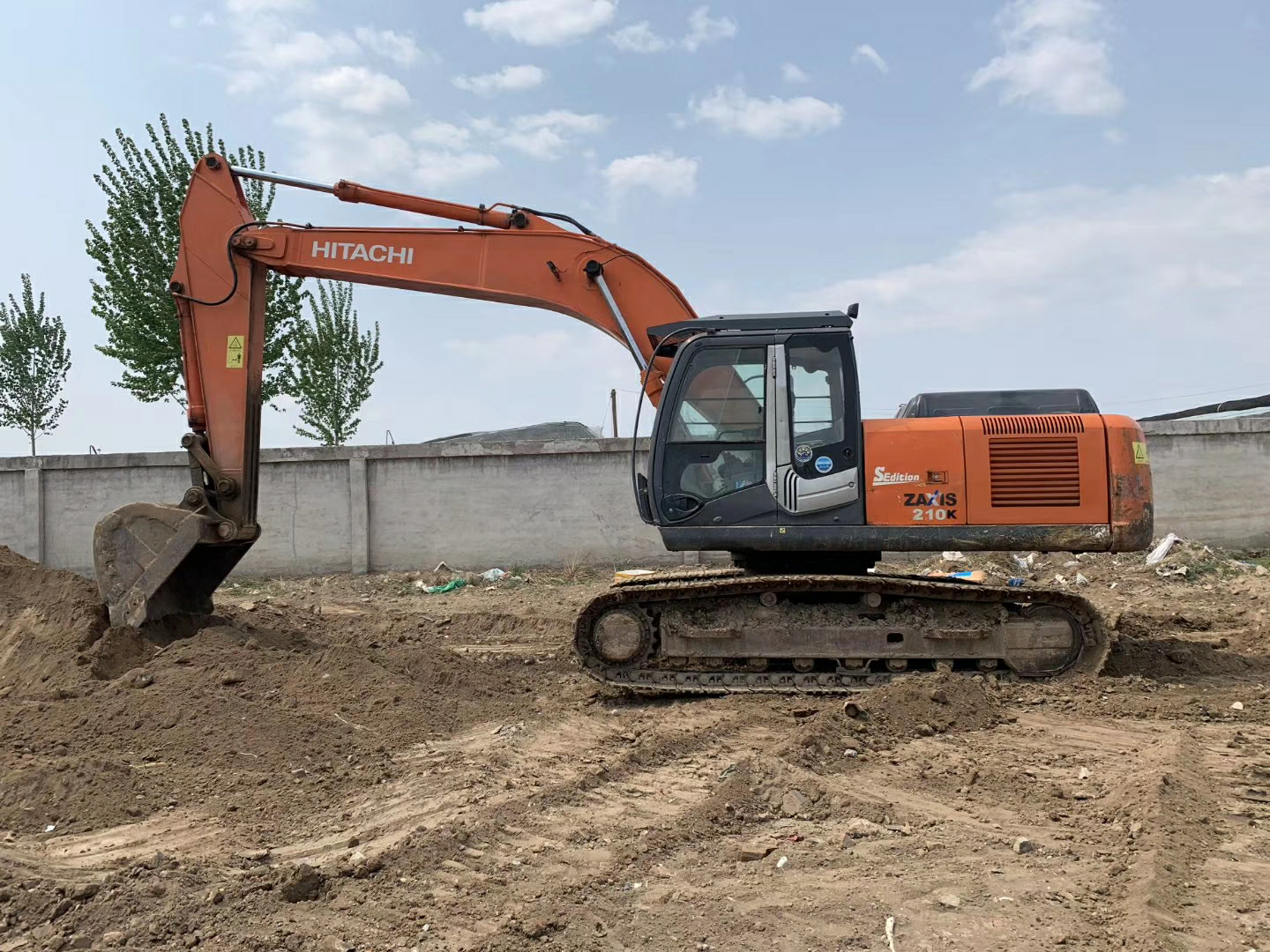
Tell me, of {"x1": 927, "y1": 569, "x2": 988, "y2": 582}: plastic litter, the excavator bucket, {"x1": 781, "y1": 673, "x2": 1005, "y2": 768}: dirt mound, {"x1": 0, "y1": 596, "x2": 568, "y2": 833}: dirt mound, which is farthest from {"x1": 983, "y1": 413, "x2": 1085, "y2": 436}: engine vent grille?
the excavator bucket

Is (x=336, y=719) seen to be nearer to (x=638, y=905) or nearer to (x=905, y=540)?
(x=638, y=905)

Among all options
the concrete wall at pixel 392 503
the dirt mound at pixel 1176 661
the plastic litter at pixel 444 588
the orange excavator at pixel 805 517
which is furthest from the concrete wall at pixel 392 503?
the orange excavator at pixel 805 517

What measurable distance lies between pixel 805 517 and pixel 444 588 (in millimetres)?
7665

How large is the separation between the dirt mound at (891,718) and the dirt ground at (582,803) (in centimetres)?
2

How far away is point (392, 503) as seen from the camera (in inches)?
557

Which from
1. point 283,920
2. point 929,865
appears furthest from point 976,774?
point 283,920

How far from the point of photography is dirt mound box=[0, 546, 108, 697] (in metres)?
6.40

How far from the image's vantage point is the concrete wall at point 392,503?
13914 millimetres

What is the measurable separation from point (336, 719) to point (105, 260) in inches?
577

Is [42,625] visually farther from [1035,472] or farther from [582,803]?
[1035,472]

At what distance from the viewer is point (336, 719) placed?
225 inches

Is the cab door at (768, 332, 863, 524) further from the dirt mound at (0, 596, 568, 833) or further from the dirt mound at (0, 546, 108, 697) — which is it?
the dirt mound at (0, 546, 108, 697)

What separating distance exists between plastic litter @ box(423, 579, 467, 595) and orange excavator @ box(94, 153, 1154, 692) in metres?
5.89

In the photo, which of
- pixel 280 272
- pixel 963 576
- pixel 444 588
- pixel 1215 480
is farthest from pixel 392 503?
pixel 1215 480
